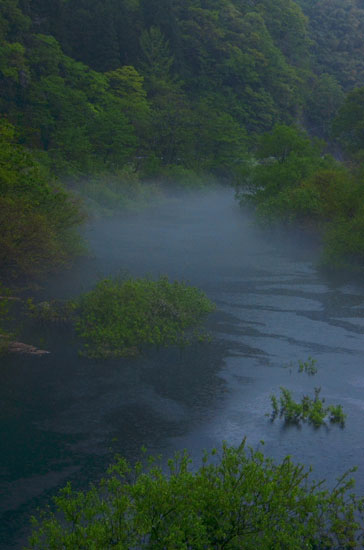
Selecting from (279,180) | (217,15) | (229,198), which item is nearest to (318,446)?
(279,180)

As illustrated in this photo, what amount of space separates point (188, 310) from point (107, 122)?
50.0 meters

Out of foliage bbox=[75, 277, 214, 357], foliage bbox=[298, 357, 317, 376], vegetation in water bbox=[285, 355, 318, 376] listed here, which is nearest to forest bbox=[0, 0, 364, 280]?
foliage bbox=[75, 277, 214, 357]

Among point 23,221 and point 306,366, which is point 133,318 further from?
point 23,221

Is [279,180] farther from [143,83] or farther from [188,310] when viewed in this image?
[143,83]

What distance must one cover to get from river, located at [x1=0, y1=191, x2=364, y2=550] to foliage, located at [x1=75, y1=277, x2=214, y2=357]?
672 millimetres

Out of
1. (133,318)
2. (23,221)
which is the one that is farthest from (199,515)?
(23,221)

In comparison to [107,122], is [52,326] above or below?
below

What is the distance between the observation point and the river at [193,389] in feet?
50.1

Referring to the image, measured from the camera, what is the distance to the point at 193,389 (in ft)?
64.8

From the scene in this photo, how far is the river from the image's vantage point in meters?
15.3

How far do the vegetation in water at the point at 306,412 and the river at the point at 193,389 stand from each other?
0.31m

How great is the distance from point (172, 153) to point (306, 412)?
202 ft

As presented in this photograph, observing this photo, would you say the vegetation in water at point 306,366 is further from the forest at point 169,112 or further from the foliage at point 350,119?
the foliage at point 350,119

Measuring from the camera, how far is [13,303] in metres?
27.0
